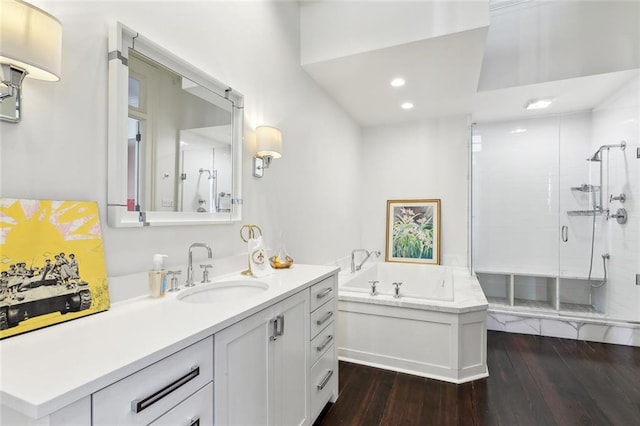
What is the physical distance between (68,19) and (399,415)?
2431mm

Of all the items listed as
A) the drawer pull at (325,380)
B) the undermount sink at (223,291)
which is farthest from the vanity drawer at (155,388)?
the drawer pull at (325,380)

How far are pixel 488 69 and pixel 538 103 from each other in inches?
29.9

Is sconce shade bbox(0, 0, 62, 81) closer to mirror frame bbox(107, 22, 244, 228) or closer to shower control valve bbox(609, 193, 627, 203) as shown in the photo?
mirror frame bbox(107, 22, 244, 228)

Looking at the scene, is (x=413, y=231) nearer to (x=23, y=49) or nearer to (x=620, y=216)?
(x=620, y=216)

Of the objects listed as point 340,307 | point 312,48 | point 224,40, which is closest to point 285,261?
point 340,307

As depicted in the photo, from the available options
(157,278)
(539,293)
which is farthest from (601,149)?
(157,278)

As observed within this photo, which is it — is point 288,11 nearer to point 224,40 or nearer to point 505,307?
point 224,40

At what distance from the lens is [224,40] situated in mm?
1798

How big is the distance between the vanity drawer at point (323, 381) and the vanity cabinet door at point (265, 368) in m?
0.10

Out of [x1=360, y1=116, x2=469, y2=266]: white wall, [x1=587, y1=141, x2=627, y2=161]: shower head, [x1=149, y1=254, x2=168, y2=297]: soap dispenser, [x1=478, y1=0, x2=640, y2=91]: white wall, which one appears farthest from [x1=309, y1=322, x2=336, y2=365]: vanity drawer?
[x1=587, y1=141, x2=627, y2=161]: shower head

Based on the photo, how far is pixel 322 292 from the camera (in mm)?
1766

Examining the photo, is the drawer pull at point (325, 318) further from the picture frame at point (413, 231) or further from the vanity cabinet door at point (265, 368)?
the picture frame at point (413, 231)

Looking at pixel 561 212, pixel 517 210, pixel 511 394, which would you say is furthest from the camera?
pixel 517 210

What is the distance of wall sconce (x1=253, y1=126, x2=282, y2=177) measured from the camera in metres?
2.00
